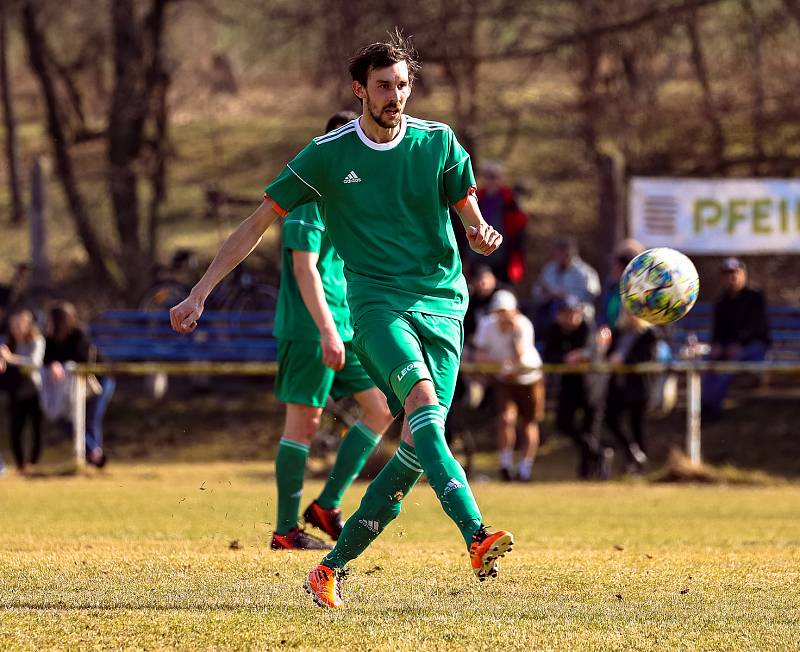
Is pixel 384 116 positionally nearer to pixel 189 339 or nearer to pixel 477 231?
pixel 477 231

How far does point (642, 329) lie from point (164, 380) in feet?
A: 27.2

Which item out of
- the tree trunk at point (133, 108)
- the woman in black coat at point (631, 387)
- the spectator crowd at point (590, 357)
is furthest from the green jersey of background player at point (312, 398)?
the tree trunk at point (133, 108)

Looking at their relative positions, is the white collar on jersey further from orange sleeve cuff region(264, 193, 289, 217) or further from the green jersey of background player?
the green jersey of background player

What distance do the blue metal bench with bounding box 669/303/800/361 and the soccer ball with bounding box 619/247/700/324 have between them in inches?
461

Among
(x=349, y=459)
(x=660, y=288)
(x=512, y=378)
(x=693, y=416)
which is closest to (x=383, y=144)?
(x=660, y=288)

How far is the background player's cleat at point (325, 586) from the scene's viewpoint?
19.2 ft

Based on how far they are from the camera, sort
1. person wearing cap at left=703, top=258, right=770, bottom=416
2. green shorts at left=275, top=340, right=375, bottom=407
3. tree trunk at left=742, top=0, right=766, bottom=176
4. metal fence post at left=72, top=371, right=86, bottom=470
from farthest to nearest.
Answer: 1. tree trunk at left=742, top=0, right=766, bottom=176
2. person wearing cap at left=703, top=258, right=770, bottom=416
3. metal fence post at left=72, top=371, right=86, bottom=470
4. green shorts at left=275, top=340, right=375, bottom=407

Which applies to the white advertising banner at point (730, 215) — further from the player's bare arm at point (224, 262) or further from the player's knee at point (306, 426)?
the player's bare arm at point (224, 262)

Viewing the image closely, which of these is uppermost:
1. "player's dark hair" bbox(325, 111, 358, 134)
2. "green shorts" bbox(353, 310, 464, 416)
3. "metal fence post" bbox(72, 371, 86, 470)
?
"player's dark hair" bbox(325, 111, 358, 134)

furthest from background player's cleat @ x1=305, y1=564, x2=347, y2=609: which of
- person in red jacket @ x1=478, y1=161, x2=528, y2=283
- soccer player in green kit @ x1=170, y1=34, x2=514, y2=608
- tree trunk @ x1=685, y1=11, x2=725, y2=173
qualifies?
tree trunk @ x1=685, y1=11, x2=725, y2=173

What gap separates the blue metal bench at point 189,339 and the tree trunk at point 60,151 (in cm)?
443

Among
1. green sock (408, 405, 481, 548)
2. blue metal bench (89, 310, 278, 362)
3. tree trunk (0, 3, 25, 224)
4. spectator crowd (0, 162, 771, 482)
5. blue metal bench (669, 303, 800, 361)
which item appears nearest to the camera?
green sock (408, 405, 481, 548)

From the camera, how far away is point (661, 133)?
24594 mm

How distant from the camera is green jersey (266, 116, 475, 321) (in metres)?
6.11
